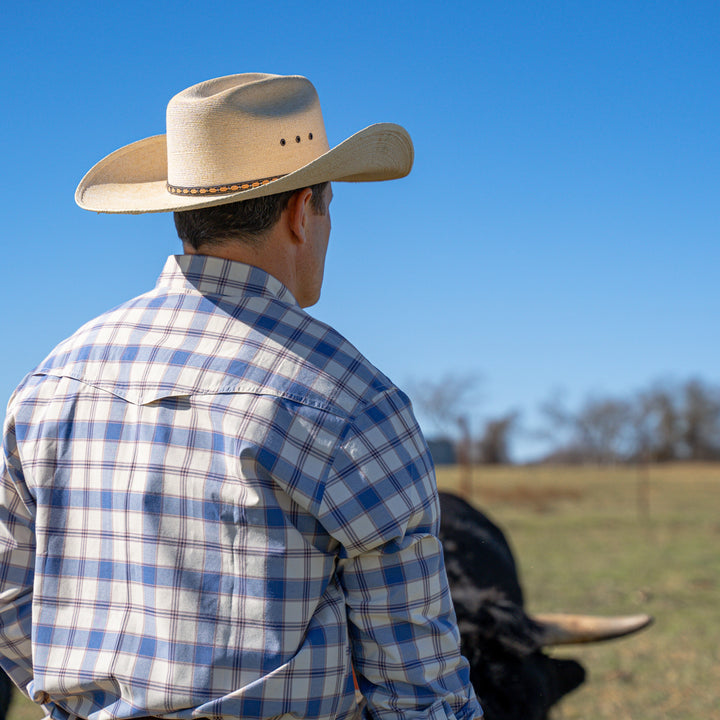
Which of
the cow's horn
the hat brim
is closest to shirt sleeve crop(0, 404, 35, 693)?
the hat brim

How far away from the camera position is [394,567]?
5.19ft

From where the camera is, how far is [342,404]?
159 centimetres

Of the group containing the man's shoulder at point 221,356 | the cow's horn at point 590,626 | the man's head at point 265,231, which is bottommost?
the cow's horn at point 590,626

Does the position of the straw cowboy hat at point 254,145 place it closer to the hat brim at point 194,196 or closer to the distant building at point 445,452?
the hat brim at point 194,196

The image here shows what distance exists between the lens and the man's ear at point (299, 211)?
5.83 feet

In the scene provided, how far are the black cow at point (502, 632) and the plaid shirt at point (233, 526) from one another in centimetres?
135

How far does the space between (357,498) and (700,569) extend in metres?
10.6

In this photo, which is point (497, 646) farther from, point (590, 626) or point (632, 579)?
point (632, 579)

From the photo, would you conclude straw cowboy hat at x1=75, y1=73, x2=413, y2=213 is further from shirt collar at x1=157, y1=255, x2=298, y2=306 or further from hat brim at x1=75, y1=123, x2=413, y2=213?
shirt collar at x1=157, y1=255, x2=298, y2=306

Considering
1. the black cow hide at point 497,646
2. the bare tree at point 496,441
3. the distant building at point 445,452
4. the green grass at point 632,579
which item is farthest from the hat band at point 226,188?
the bare tree at point 496,441

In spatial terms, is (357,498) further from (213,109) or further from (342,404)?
(213,109)

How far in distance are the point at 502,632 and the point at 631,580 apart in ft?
25.2

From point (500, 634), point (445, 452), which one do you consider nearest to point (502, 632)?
point (500, 634)

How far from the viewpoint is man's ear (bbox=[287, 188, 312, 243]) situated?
1.78m
